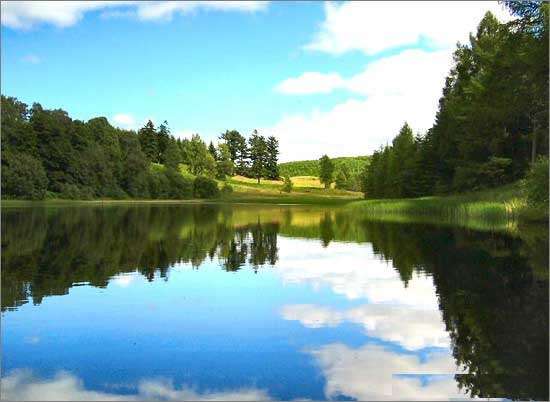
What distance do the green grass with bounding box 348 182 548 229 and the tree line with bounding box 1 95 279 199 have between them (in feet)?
237

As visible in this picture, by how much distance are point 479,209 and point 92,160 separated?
9452 centimetres

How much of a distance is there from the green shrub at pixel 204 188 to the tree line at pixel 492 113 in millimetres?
64590

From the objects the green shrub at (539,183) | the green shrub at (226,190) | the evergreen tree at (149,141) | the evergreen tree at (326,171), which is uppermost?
the evergreen tree at (149,141)

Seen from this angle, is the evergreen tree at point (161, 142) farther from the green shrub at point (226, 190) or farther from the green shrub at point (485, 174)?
the green shrub at point (485, 174)

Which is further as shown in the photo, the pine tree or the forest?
the pine tree

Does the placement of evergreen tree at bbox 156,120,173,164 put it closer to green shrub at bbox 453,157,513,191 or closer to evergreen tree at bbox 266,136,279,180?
evergreen tree at bbox 266,136,279,180

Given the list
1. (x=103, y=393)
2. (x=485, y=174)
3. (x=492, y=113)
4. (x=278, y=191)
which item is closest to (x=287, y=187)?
(x=278, y=191)

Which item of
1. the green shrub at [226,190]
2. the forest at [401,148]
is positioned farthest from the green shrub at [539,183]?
the green shrub at [226,190]

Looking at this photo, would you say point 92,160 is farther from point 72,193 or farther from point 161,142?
point 161,142

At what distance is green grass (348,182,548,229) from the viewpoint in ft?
110

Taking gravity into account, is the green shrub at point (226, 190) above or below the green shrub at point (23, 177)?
below

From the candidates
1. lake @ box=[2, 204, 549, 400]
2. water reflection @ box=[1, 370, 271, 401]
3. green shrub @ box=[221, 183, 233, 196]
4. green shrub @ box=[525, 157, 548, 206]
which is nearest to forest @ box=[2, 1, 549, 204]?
green shrub @ box=[525, 157, 548, 206]

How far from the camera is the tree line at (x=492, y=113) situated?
41750 mm

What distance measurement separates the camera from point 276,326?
9484mm
